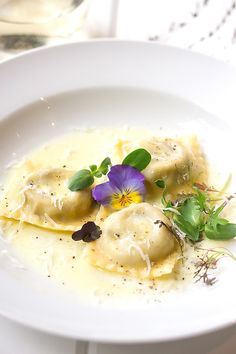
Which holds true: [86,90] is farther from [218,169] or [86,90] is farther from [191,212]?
[191,212]

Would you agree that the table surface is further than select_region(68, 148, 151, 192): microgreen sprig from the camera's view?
Yes

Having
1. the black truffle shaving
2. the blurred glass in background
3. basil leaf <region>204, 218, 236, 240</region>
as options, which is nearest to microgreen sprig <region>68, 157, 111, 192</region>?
the black truffle shaving

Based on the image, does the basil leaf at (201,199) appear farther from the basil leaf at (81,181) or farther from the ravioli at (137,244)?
the basil leaf at (81,181)

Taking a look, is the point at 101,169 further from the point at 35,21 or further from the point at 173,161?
the point at 35,21

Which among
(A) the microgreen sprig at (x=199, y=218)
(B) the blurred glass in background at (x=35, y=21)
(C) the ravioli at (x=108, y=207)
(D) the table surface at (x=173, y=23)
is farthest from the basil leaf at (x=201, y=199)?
(B) the blurred glass in background at (x=35, y=21)

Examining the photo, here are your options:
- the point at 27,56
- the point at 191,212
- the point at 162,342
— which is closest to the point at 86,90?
the point at 27,56

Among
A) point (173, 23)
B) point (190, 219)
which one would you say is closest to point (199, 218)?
point (190, 219)

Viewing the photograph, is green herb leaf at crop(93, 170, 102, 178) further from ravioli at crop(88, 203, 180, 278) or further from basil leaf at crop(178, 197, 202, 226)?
basil leaf at crop(178, 197, 202, 226)
